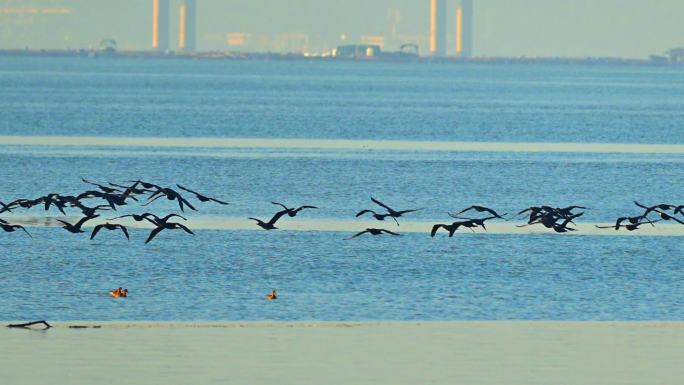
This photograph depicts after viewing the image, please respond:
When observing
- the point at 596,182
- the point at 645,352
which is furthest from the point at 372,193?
the point at 645,352

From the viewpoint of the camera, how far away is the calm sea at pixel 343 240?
27109mm

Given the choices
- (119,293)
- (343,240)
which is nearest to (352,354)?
(119,293)

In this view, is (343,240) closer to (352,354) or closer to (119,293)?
(119,293)

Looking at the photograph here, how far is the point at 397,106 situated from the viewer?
486ft

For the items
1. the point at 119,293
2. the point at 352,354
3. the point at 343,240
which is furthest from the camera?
the point at 343,240

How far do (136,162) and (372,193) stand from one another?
51.0ft

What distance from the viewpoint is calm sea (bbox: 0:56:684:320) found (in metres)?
27.1

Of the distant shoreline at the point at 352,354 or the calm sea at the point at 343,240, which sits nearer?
the distant shoreline at the point at 352,354

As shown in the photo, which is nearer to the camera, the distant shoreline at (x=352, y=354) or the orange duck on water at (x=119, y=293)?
the distant shoreline at (x=352, y=354)

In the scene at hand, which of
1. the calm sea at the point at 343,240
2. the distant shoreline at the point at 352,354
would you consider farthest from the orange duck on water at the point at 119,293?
the distant shoreline at the point at 352,354

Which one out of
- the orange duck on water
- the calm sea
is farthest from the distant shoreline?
the orange duck on water

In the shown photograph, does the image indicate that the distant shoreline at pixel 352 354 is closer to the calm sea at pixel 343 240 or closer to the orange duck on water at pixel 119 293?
the calm sea at pixel 343 240

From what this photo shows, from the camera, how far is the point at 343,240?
1487 inches

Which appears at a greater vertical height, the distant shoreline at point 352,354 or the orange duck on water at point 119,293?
the distant shoreline at point 352,354
